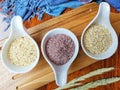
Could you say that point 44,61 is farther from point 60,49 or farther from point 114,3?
point 114,3

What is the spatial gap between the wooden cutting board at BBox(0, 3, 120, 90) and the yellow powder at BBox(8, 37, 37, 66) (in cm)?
4

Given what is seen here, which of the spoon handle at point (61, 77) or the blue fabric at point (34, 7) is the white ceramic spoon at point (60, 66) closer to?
the spoon handle at point (61, 77)

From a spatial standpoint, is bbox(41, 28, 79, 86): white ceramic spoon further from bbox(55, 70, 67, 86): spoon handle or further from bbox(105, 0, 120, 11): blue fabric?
bbox(105, 0, 120, 11): blue fabric

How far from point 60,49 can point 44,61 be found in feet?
0.22

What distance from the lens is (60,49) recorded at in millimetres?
685

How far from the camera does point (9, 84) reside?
2.31 feet

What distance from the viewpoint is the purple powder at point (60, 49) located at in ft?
2.23

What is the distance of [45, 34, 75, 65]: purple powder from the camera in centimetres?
68

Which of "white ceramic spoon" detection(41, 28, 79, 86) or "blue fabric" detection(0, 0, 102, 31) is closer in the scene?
"white ceramic spoon" detection(41, 28, 79, 86)

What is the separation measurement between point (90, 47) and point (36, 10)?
0.23 m

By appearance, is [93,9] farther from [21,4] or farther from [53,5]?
[21,4]

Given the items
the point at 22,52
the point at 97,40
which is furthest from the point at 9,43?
the point at 97,40

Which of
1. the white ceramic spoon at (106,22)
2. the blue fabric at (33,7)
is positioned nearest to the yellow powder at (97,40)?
the white ceramic spoon at (106,22)

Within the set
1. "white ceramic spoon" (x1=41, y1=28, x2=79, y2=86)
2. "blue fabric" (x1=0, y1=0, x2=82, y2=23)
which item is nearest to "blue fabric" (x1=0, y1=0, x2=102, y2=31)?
"blue fabric" (x1=0, y1=0, x2=82, y2=23)
